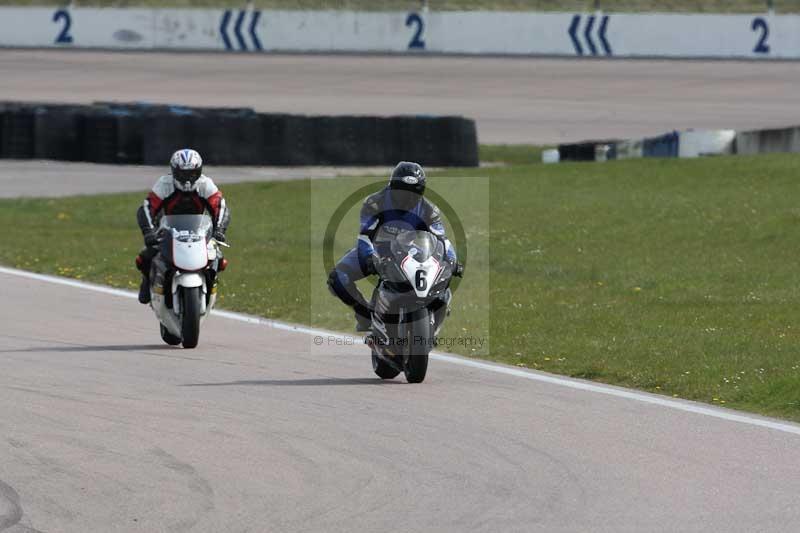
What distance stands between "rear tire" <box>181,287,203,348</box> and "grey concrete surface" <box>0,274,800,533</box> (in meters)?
0.41

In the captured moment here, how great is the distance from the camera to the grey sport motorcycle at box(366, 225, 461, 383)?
1066 cm

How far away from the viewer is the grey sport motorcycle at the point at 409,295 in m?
10.7

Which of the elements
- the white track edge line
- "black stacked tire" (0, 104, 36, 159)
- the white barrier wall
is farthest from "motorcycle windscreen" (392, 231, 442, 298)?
the white barrier wall

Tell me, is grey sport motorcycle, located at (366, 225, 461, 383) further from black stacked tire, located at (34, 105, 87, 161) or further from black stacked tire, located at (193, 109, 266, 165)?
black stacked tire, located at (34, 105, 87, 161)

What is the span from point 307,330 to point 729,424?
5303mm

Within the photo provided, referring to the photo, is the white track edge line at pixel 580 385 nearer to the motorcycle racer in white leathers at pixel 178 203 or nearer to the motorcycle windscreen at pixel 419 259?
the motorcycle windscreen at pixel 419 259

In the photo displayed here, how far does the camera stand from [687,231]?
20641mm

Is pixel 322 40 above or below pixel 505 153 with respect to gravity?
above

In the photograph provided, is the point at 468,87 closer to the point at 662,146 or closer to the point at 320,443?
the point at 662,146

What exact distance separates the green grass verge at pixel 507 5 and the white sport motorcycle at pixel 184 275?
3571 cm

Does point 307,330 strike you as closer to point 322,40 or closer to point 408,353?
point 408,353

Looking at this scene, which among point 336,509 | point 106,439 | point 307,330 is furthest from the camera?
point 307,330

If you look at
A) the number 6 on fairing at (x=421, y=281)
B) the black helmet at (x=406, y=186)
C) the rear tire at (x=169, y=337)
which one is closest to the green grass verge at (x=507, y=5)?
the rear tire at (x=169, y=337)

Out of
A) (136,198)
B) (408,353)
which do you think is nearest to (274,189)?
(136,198)
